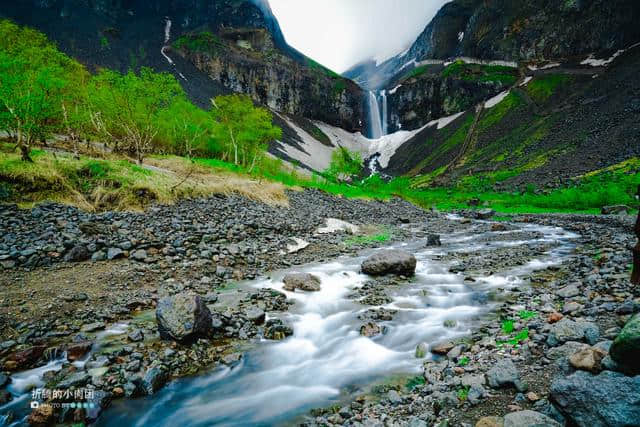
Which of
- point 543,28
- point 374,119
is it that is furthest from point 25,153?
point 374,119

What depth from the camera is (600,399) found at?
2.65 metres

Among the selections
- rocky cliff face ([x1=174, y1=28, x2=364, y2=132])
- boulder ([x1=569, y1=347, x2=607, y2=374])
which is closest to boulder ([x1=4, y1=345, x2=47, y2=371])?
boulder ([x1=569, y1=347, x2=607, y2=374])

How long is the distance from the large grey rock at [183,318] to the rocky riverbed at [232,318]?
153 millimetres

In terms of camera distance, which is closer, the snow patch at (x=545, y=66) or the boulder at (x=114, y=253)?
the boulder at (x=114, y=253)

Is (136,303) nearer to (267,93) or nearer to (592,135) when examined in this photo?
(592,135)

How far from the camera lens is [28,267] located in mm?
8109

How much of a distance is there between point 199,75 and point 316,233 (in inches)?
4647

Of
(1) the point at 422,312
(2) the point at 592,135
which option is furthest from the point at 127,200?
(2) the point at 592,135

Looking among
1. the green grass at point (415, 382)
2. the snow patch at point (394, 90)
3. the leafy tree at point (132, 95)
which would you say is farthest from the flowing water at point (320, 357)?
the snow patch at point (394, 90)

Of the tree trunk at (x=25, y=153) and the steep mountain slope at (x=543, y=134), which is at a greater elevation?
the steep mountain slope at (x=543, y=134)

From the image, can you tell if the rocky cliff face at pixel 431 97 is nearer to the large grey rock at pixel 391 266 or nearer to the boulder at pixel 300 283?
the large grey rock at pixel 391 266

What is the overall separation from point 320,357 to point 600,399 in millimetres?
4769

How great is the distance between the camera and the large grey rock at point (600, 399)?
249cm

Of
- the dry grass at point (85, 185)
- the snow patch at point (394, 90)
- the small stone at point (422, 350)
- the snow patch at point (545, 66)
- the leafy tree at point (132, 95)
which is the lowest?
the small stone at point (422, 350)
